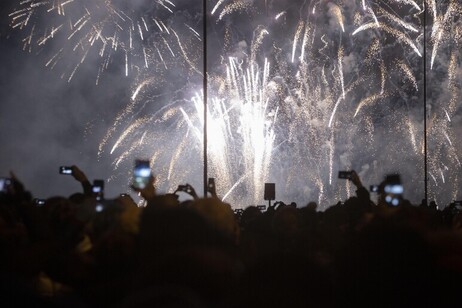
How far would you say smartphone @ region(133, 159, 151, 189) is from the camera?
26.4ft

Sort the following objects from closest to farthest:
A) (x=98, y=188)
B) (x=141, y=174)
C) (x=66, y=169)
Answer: (x=141, y=174), (x=98, y=188), (x=66, y=169)

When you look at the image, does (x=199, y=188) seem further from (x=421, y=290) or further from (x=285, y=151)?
(x=421, y=290)

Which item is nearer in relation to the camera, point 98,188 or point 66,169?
point 98,188

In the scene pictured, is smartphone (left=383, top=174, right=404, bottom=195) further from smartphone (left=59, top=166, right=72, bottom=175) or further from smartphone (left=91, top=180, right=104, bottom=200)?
smartphone (left=59, top=166, right=72, bottom=175)

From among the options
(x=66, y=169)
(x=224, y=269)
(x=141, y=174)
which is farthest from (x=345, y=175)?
(x=224, y=269)

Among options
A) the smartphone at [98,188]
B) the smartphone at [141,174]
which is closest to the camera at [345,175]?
the smartphone at [141,174]

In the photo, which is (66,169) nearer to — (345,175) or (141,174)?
(141,174)

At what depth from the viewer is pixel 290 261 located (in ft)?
13.7

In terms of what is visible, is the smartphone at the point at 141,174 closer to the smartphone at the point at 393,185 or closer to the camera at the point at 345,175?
the camera at the point at 345,175

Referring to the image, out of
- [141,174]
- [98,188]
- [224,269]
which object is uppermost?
[141,174]

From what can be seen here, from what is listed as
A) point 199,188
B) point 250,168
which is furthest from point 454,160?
point 250,168

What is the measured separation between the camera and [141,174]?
8.16 metres

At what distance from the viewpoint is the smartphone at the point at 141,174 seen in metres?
8.04

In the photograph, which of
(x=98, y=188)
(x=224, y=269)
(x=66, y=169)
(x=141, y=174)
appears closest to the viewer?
(x=224, y=269)
